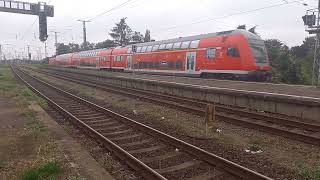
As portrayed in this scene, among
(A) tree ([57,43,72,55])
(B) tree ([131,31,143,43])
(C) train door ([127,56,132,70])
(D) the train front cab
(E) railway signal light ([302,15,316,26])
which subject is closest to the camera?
(D) the train front cab

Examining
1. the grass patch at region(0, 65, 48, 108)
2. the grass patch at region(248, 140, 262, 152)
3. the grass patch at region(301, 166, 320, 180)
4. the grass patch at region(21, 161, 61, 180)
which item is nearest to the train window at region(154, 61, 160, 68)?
the grass patch at region(0, 65, 48, 108)

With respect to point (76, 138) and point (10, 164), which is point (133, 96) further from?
point (10, 164)

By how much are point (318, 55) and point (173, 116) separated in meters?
15.7

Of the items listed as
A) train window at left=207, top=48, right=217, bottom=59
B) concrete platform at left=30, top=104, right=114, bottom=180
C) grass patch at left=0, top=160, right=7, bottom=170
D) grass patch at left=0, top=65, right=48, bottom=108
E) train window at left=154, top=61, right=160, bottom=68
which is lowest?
grass patch at left=0, top=65, right=48, bottom=108

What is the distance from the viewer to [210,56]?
2509 cm

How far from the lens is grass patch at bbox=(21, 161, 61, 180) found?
6650mm

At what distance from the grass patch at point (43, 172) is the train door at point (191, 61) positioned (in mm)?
20599

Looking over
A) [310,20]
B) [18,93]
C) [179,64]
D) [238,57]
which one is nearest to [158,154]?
[238,57]

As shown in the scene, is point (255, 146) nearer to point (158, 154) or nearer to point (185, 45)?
point (158, 154)

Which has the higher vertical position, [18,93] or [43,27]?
[43,27]

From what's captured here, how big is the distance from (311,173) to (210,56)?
61.1 feet

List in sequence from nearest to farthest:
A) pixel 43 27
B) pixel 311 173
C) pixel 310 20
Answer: pixel 311 173 < pixel 310 20 < pixel 43 27

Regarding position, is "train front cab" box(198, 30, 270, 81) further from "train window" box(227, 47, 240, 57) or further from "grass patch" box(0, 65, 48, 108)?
"grass patch" box(0, 65, 48, 108)

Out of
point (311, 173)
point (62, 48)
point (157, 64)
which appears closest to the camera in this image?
point (311, 173)
